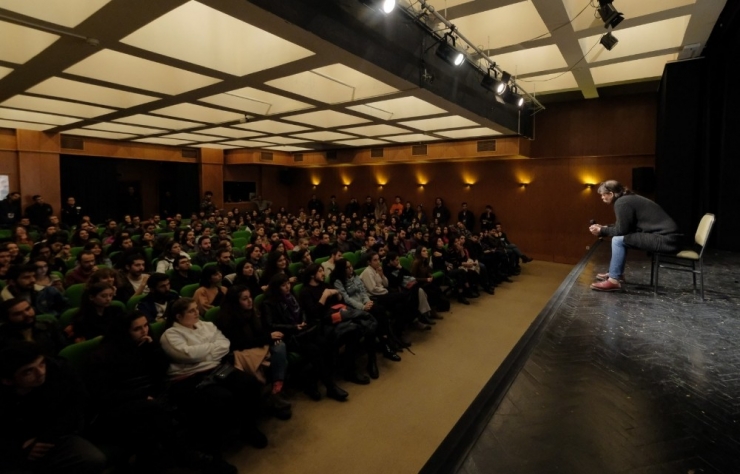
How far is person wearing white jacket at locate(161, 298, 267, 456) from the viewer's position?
2578mm

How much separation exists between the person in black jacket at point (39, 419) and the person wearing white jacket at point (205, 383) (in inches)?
24.5

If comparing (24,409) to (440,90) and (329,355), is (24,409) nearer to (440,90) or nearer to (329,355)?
(329,355)

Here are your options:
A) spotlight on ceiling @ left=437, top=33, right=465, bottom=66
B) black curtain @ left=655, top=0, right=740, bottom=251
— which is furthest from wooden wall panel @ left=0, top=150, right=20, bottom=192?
black curtain @ left=655, top=0, right=740, bottom=251

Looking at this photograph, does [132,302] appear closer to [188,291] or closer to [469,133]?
[188,291]

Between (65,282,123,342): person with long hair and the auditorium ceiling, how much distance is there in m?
2.20

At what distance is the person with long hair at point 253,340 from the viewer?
3064mm

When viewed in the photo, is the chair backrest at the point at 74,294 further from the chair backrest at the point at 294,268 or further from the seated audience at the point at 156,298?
the chair backrest at the point at 294,268

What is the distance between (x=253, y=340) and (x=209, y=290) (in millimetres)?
942

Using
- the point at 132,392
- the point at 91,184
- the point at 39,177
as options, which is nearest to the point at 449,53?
the point at 132,392

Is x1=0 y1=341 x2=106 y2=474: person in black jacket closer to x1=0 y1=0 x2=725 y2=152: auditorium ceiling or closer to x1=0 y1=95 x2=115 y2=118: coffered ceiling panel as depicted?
x1=0 y1=0 x2=725 y2=152: auditorium ceiling

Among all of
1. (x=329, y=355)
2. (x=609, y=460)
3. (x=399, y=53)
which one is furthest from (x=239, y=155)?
(x=609, y=460)

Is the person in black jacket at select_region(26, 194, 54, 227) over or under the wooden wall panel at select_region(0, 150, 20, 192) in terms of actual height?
under

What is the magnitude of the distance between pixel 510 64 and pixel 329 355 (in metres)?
5.67

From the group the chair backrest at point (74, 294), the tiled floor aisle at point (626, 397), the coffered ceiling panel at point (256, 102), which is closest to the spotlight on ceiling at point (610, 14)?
the tiled floor aisle at point (626, 397)
